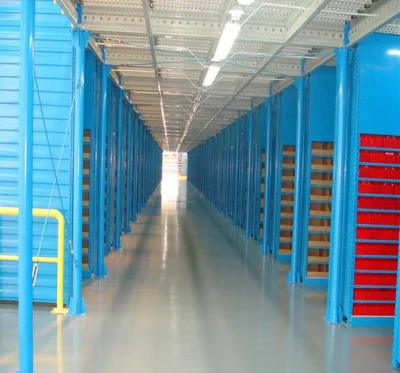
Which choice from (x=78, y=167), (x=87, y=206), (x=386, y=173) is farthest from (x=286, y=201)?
(x=78, y=167)

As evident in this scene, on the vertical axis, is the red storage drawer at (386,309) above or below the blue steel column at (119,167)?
below

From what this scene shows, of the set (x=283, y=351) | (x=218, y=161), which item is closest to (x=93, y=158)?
(x=283, y=351)

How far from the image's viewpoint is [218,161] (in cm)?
2202

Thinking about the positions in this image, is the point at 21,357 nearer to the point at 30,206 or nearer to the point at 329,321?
the point at 30,206

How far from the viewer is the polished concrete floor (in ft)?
15.0

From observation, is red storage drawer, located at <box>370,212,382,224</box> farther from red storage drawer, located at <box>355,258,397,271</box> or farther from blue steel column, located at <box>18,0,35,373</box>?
blue steel column, located at <box>18,0,35,373</box>

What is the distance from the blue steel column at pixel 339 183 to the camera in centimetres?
604

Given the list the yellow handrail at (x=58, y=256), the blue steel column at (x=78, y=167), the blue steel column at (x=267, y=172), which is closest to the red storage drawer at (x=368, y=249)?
the blue steel column at (x=78, y=167)

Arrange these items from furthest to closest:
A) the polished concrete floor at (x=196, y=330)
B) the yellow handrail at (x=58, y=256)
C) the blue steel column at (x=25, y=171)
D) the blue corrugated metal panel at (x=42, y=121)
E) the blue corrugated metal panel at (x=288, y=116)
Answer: the blue corrugated metal panel at (x=288, y=116)
the blue corrugated metal panel at (x=42, y=121)
the yellow handrail at (x=58, y=256)
the polished concrete floor at (x=196, y=330)
the blue steel column at (x=25, y=171)

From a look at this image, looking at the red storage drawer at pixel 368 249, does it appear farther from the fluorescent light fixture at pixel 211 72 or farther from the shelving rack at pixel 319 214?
the fluorescent light fixture at pixel 211 72

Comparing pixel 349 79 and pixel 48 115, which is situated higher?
pixel 349 79

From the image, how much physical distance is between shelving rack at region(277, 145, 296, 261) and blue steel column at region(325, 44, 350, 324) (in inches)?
151

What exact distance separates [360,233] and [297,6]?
3178mm

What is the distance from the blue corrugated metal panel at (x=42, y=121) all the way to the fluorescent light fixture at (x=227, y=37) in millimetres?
2209
